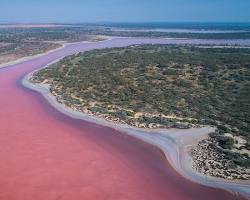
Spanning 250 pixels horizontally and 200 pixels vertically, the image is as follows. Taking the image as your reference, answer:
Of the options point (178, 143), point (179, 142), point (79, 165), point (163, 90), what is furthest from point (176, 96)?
point (79, 165)

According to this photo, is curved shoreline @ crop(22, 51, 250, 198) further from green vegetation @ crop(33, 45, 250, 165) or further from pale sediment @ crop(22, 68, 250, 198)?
green vegetation @ crop(33, 45, 250, 165)

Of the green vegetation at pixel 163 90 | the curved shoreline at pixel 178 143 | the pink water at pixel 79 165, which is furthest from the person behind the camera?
the green vegetation at pixel 163 90

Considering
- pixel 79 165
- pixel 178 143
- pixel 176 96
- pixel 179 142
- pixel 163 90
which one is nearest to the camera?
pixel 79 165

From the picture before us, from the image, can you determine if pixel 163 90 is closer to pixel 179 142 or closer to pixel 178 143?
pixel 179 142

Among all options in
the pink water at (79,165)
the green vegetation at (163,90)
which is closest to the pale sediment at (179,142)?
the pink water at (79,165)

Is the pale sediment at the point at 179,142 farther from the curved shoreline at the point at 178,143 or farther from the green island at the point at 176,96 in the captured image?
the green island at the point at 176,96

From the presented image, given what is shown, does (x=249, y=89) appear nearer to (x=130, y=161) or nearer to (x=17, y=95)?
(x=130, y=161)

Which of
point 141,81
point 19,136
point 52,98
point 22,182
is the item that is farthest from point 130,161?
point 141,81
